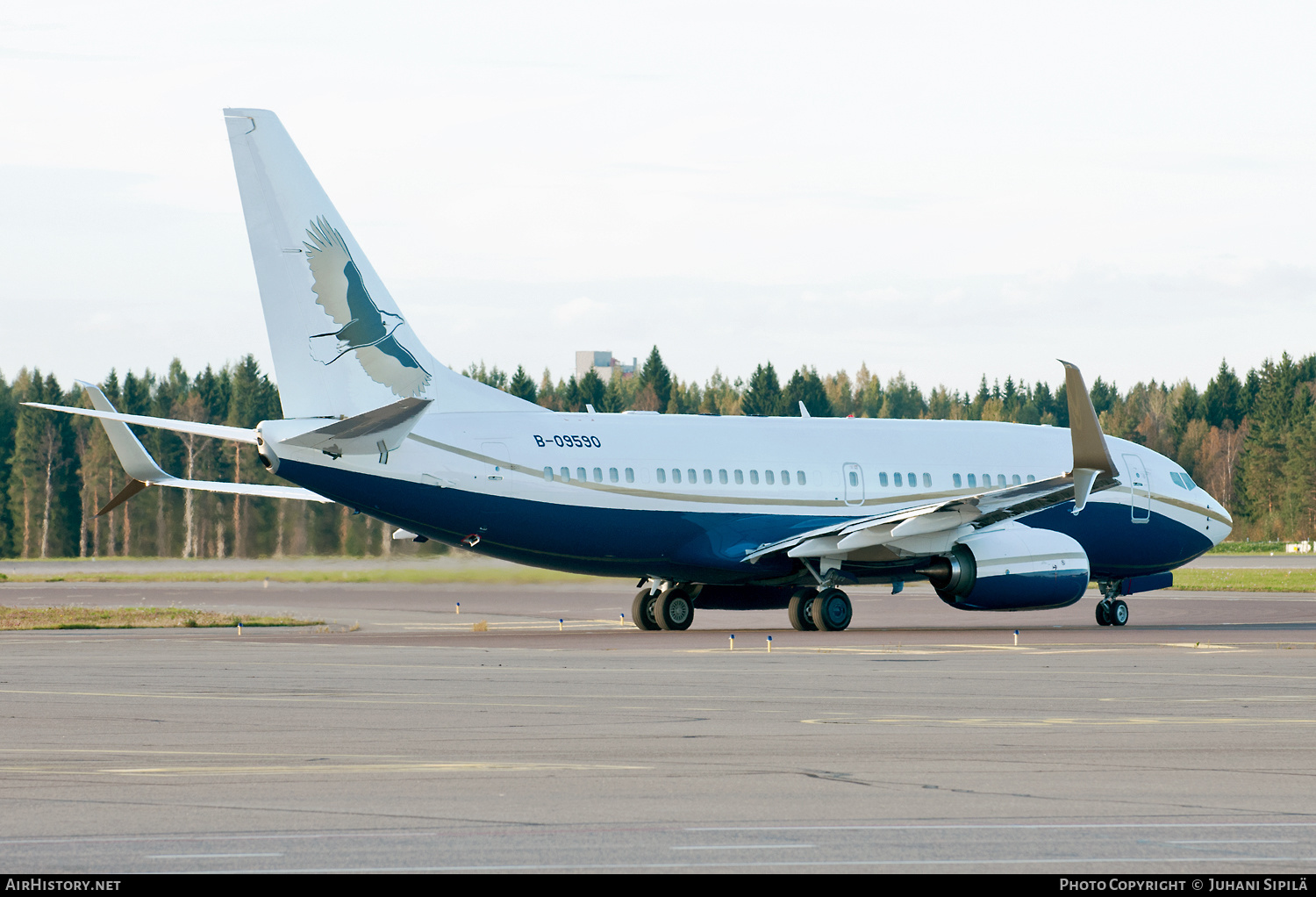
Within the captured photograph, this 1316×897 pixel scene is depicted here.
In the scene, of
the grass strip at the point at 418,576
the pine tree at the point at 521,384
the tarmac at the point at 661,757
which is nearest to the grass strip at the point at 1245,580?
the grass strip at the point at 418,576

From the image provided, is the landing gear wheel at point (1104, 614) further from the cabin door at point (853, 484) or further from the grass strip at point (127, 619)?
the grass strip at point (127, 619)

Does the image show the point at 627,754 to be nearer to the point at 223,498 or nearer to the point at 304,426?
the point at 304,426

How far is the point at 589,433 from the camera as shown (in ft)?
100

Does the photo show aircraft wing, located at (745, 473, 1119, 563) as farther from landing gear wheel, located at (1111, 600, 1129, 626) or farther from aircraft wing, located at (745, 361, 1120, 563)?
landing gear wheel, located at (1111, 600, 1129, 626)

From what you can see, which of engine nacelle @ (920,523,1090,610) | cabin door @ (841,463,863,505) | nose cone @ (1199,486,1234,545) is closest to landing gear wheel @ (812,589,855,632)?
engine nacelle @ (920,523,1090,610)

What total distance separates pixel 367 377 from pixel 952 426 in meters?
14.1

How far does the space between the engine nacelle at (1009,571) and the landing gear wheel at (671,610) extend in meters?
5.13

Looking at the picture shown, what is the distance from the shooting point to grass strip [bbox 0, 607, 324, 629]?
110 ft

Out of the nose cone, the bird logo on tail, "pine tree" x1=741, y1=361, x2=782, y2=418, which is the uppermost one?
"pine tree" x1=741, y1=361, x2=782, y2=418

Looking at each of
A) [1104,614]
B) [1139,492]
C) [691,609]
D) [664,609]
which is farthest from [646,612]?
[1139,492]

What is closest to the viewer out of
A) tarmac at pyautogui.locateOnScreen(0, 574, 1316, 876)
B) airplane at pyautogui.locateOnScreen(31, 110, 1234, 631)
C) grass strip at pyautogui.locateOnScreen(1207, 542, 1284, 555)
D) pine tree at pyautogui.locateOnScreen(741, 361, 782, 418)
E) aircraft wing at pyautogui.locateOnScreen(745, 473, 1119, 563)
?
tarmac at pyautogui.locateOnScreen(0, 574, 1316, 876)

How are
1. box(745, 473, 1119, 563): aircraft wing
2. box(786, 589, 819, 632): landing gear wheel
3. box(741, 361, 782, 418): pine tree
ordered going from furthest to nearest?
1. box(741, 361, 782, 418): pine tree
2. box(786, 589, 819, 632): landing gear wheel
3. box(745, 473, 1119, 563): aircraft wing

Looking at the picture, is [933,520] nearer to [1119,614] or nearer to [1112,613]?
[1112,613]
